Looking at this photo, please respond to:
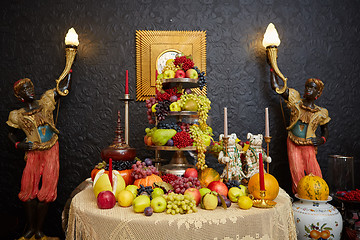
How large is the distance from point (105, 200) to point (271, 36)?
2.77 meters

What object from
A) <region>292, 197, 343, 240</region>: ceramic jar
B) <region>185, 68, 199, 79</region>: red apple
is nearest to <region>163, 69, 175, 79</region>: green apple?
<region>185, 68, 199, 79</region>: red apple

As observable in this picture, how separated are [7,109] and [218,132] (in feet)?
8.98

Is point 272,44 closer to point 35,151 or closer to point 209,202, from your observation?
point 209,202

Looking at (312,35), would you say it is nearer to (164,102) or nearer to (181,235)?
(164,102)

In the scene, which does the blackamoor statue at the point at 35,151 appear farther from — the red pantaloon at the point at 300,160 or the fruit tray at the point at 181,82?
the red pantaloon at the point at 300,160

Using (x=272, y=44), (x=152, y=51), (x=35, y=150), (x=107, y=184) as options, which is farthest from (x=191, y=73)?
(x=35, y=150)

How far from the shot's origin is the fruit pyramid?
6.76 feet

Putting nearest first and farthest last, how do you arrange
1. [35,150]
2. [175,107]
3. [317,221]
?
[175,107], [317,221], [35,150]

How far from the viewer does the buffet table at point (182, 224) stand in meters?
1.32

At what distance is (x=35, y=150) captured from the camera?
9.36 feet

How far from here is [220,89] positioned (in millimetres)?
3516

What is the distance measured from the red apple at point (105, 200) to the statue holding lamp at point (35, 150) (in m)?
1.68

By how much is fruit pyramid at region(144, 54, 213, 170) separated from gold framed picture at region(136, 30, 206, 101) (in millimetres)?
1139

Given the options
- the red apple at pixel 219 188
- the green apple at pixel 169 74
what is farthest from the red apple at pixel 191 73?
the red apple at pixel 219 188
